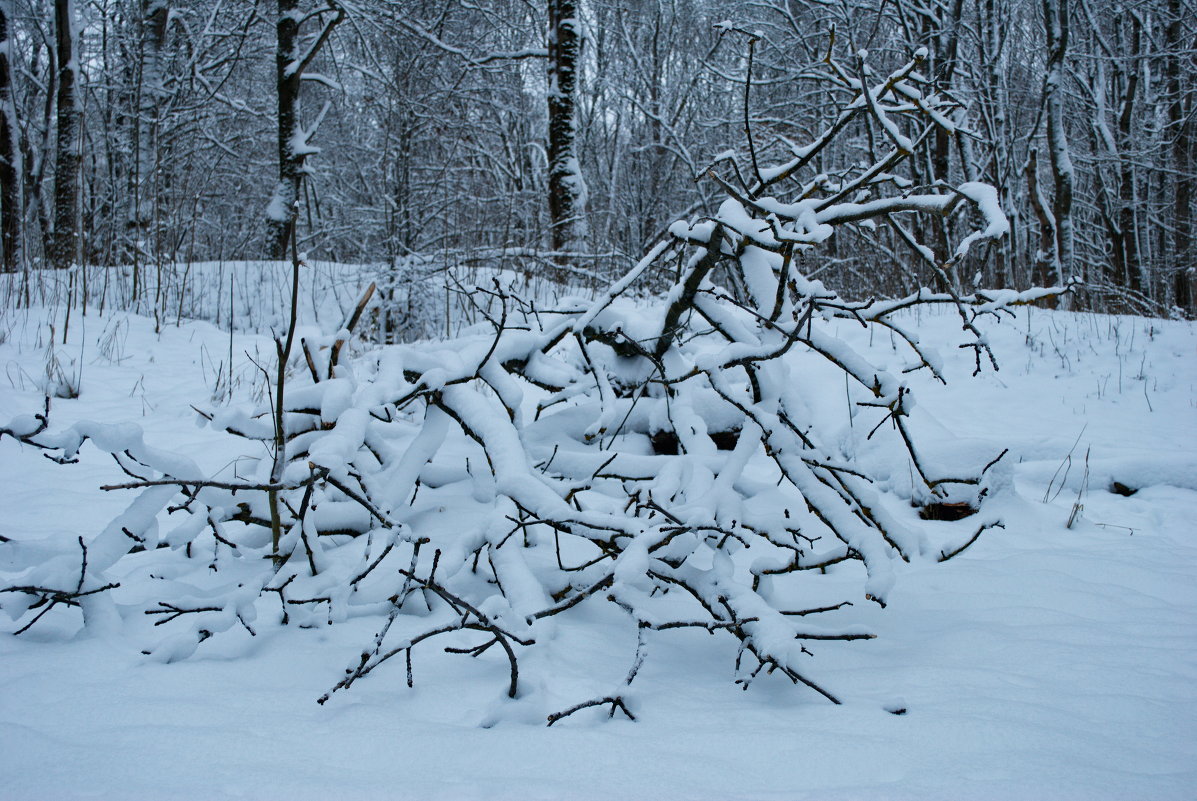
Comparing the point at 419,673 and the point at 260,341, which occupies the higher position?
the point at 260,341

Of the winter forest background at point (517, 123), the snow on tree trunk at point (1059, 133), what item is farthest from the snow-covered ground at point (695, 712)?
the snow on tree trunk at point (1059, 133)

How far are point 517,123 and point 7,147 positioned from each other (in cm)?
935

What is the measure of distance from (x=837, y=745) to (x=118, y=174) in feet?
46.9

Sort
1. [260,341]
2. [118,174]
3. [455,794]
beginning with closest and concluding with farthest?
1. [455,794]
2. [260,341]
3. [118,174]

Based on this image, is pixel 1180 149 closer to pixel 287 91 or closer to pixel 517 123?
pixel 517 123

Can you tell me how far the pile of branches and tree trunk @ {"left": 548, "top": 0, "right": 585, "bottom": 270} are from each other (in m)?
6.57

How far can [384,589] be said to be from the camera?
58.3 inches

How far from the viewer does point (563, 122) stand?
8742 mm

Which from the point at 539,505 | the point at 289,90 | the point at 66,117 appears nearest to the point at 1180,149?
the point at 289,90

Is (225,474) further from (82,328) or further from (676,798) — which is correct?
(82,328)

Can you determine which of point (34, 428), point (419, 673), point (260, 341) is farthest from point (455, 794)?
point (260, 341)

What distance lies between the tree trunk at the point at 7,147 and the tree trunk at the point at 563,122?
5858mm

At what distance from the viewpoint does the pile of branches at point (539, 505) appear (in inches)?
48.8

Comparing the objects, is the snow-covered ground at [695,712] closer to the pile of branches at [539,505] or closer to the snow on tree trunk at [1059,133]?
the pile of branches at [539,505]
